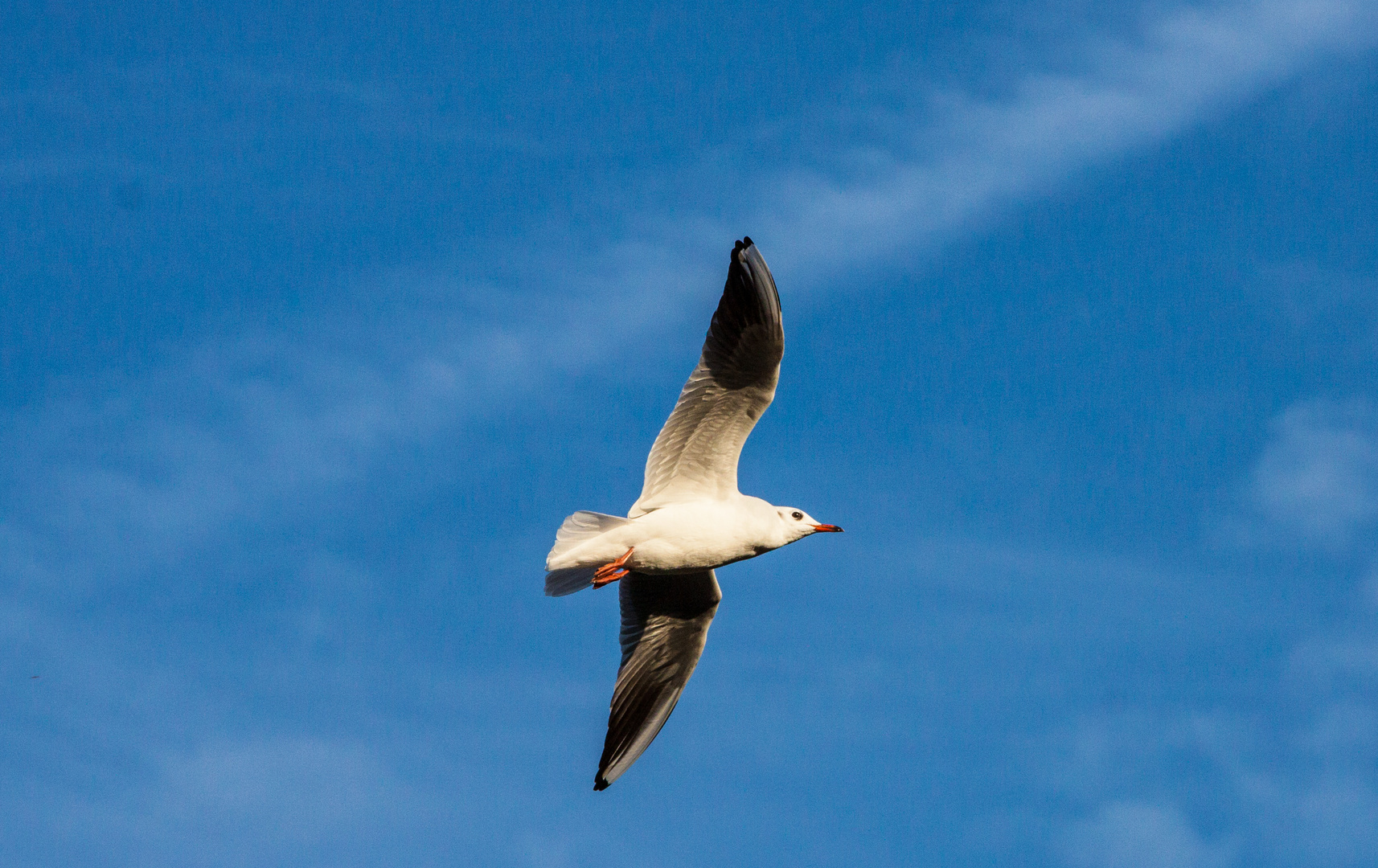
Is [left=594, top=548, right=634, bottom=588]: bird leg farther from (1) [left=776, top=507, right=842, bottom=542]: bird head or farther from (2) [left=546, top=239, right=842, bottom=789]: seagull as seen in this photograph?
(1) [left=776, top=507, right=842, bottom=542]: bird head

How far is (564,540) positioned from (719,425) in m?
1.64

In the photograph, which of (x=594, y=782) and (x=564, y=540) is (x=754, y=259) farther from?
(x=594, y=782)

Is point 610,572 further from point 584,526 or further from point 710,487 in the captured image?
point 710,487

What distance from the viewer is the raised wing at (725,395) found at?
1245cm

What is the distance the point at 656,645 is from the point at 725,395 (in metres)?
3.00

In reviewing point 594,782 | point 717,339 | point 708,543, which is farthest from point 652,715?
point 717,339

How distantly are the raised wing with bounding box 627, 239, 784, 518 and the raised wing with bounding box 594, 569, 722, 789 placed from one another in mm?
1527

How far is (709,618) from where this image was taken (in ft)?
47.4

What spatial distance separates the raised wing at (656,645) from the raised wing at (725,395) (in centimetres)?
153

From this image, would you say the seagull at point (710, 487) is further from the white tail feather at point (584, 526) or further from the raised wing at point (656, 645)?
the raised wing at point (656, 645)

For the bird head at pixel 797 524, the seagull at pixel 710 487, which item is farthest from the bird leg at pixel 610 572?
the bird head at pixel 797 524

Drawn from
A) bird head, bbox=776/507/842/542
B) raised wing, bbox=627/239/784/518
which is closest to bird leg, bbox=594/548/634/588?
raised wing, bbox=627/239/784/518

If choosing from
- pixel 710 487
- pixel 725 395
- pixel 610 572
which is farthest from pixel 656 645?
pixel 725 395

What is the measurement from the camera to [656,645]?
14414 mm
